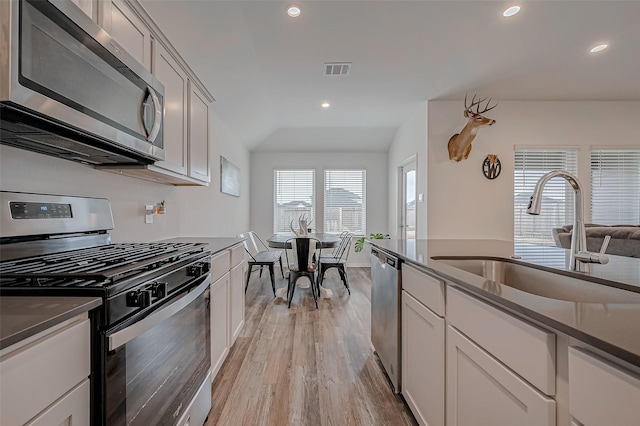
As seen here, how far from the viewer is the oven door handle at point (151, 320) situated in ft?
2.78

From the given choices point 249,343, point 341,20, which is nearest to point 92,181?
point 249,343

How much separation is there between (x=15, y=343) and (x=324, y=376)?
1.91 metres

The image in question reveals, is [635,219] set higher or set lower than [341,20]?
lower

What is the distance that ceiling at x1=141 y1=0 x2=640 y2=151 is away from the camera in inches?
96.7

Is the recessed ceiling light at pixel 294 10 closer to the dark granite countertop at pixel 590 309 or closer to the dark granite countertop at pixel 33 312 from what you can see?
the dark granite countertop at pixel 590 309

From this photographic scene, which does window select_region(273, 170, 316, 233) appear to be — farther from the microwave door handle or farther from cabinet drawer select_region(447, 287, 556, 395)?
cabinet drawer select_region(447, 287, 556, 395)

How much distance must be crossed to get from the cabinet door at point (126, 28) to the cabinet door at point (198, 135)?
0.56m

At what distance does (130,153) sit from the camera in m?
1.42

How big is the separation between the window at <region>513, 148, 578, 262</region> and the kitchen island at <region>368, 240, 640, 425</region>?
322 cm

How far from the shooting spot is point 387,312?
2014mm

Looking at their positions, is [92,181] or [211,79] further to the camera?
[211,79]

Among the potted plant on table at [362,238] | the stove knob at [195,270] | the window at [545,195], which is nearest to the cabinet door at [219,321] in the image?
the stove knob at [195,270]

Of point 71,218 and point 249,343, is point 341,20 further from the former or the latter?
point 249,343

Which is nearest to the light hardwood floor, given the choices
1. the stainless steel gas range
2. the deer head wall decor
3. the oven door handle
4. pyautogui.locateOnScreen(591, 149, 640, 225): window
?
the stainless steel gas range
